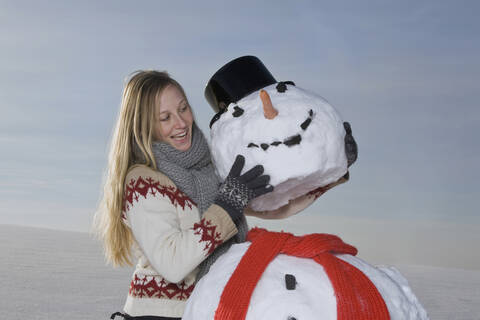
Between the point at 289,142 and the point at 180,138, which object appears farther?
the point at 180,138

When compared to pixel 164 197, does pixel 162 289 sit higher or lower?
lower

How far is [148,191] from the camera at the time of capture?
6.59 ft

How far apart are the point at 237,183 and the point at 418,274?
29.2 feet

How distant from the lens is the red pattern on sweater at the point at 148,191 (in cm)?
201

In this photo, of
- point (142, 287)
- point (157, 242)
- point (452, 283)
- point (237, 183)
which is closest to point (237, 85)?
point (237, 183)

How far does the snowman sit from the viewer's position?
1638mm

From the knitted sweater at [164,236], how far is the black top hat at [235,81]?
399 mm

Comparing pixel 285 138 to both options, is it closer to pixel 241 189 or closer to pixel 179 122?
pixel 241 189

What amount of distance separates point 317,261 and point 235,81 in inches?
32.2

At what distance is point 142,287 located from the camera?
7.03 feet

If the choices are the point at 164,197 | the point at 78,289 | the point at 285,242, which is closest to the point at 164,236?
the point at 164,197

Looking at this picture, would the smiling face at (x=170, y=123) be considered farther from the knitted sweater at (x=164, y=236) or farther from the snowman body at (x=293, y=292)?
the snowman body at (x=293, y=292)

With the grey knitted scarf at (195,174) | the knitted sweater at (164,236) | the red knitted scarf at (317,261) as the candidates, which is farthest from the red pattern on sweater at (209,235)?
the grey knitted scarf at (195,174)

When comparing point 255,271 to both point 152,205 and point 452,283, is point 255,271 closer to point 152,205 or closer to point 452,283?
point 152,205
